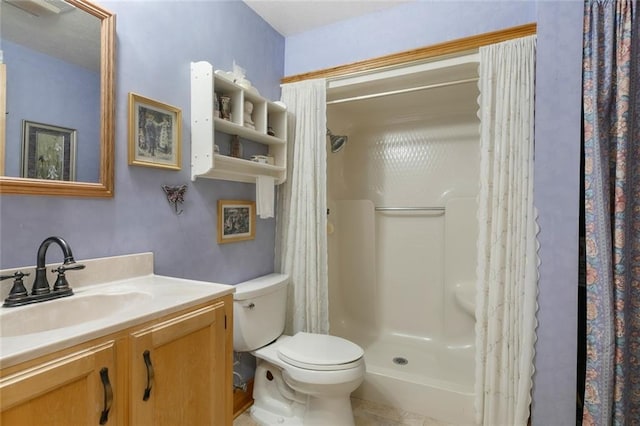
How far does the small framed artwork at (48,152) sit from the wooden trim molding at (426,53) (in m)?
1.47

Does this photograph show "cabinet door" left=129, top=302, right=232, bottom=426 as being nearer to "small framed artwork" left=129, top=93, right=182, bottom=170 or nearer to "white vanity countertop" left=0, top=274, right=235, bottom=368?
"white vanity countertop" left=0, top=274, right=235, bottom=368

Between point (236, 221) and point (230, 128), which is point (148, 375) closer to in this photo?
point (236, 221)

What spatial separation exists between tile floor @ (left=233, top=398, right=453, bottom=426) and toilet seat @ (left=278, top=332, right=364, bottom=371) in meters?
0.47

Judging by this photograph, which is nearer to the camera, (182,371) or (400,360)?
(182,371)

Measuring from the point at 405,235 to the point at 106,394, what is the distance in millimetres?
2392

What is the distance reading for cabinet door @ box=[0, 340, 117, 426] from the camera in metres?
0.63

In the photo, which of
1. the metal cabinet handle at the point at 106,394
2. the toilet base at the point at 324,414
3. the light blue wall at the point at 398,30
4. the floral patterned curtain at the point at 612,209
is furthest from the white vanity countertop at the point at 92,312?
the light blue wall at the point at 398,30

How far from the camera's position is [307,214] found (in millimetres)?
2066

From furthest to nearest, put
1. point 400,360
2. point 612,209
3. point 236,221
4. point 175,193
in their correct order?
point 400,360 < point 236,221 < point 175,193 < point 612,209

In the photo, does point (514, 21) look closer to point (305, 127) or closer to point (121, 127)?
point (305, 127)

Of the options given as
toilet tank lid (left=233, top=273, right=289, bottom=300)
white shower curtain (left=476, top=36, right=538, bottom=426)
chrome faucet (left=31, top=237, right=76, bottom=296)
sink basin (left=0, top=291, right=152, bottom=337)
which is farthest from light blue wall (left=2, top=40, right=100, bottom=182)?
white shower curtain (left=476, top=36, right=538, bottom=426)

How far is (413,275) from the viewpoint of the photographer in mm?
2742

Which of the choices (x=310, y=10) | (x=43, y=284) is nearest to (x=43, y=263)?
(x=43, y=284)

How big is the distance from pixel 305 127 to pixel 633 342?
194 cm
